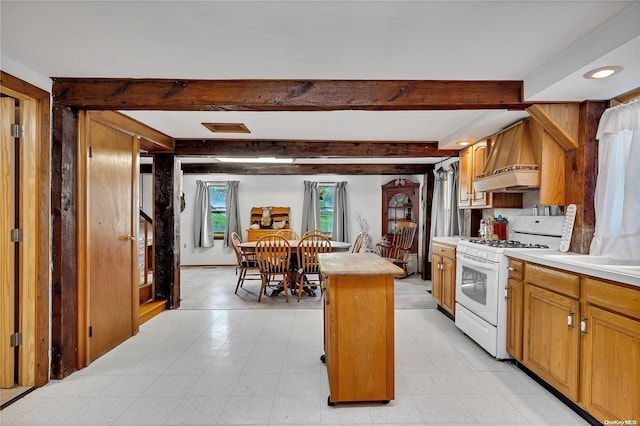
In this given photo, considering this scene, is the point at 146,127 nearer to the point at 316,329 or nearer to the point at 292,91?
the point at 292,91

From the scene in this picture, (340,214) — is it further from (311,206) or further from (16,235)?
(16,235)

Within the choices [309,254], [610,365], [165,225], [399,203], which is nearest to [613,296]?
[610,365]

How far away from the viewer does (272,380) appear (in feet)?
7.79

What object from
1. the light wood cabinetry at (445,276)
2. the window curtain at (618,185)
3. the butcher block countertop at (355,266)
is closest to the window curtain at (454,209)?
the light wood cabinetry at (445,276)

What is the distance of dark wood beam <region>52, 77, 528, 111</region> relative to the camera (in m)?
2.34

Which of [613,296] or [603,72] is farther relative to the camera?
[603,72]

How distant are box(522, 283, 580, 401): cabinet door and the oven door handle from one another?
29cm

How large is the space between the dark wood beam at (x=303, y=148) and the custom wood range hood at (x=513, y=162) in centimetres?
105

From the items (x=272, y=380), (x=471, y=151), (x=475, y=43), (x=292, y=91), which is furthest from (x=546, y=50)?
(x=272, y=380)

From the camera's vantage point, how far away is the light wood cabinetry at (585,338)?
1620 mm

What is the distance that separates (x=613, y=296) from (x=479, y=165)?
7.94ft

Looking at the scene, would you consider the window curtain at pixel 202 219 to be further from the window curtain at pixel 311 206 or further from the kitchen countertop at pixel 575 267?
the kitchen countertop at pixel 575 267

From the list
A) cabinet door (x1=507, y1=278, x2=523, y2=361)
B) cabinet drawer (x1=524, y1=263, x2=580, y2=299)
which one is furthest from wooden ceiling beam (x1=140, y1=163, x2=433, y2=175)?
cabinet drawer (x1=524, y1=263, x2=580, y2=299)

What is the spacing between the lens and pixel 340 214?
7.39 metres
